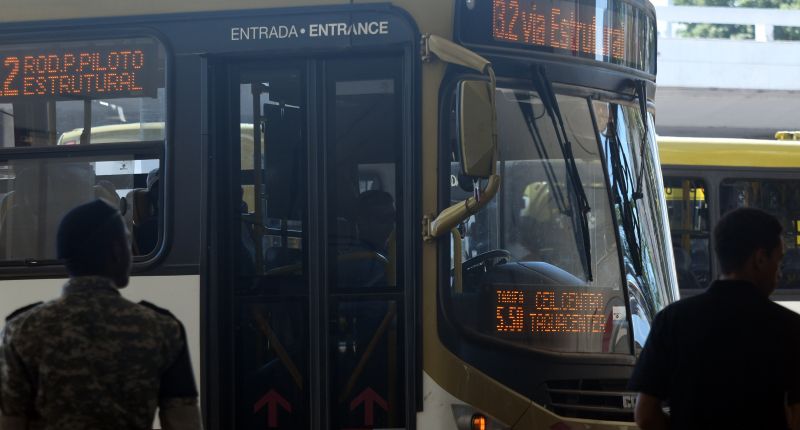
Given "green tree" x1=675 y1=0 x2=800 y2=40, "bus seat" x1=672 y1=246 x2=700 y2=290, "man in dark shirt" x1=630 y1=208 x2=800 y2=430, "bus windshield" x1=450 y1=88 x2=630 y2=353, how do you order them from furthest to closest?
1. "green tree" x1=675 y1=0 x2=800 y2=40
2. "bus seat" x1=672 y1=246 x2=700 y2=290
3. "bus windshield" x1=450 y1=88 x2=630 y2=353
4. "man in dark shirt" x1=630 y1=208 x2=800 y2=430

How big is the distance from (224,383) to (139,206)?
0.94m

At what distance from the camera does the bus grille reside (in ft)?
17.9

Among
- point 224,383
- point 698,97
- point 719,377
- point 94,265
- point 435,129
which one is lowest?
point 224,383

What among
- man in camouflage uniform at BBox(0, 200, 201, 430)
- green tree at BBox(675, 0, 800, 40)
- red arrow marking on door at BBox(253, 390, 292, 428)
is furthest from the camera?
green tree at BBox(675, 0, 800, 40)

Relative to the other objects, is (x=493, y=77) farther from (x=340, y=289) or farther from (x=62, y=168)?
(x=62, y=168)

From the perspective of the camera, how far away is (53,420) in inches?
122

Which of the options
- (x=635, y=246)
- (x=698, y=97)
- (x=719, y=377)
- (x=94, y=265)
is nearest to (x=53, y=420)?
(x=94, y=265)

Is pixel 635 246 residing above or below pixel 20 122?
below

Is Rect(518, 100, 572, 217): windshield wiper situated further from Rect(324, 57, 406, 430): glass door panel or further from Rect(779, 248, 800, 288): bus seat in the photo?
Rect(779, 248, 800, 288): bus seat

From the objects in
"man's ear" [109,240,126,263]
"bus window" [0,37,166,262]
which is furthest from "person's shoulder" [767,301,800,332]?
"bus window" [0,37,166,262]

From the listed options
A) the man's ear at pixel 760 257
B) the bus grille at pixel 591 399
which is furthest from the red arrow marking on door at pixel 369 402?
the man's ear at pixel 760 257

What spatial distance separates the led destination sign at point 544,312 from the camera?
544 centimetres

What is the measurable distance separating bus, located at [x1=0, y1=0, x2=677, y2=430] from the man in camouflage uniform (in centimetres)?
226

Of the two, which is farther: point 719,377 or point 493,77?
point 493,77
